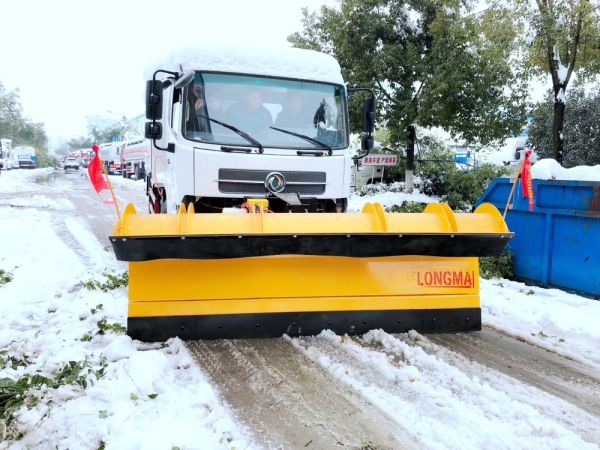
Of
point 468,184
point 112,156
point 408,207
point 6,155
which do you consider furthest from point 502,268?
point 6,155

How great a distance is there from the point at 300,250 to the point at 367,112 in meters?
2.94

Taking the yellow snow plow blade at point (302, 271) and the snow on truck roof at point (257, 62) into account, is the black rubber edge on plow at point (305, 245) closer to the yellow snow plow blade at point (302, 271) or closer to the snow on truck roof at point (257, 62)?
the yellow snow plow blade at point (302, 271)

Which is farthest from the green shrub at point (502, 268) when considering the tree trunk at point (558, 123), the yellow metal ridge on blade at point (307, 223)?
the tree trunk at point (558, 123)

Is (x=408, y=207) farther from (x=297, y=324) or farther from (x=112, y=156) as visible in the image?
(x=112, y=156)

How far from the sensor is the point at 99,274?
6691 millimetres

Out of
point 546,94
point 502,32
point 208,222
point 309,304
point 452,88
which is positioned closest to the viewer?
point 208,222

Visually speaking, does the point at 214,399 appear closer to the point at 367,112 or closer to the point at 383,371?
the point at 383,371

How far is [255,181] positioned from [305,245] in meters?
1.53

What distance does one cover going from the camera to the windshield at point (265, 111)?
5172 millimetres

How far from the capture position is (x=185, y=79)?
515cm

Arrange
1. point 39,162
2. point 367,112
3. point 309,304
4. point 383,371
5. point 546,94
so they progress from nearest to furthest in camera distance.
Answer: point 383,371 < point 309,304 < point 367,112 < point 546,94 < point 39,162

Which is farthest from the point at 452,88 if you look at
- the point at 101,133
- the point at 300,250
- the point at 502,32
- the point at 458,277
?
the point at 101,133

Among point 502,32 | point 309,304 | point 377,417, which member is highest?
point 502,32

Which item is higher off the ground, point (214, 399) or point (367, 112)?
point (367, 112)
